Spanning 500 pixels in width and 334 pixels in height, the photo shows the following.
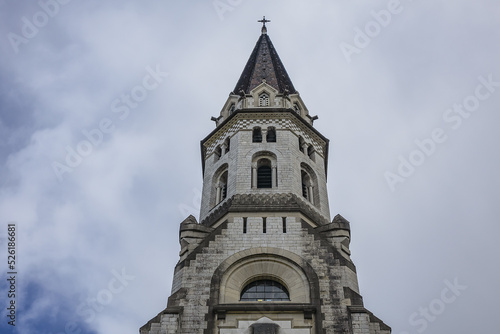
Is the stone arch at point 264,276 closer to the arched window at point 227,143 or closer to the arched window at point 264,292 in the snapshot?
the arched window at point 264,292

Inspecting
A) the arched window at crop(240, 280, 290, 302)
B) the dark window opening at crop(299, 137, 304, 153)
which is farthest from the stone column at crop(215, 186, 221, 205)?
the arched window at crop(240, 280, 290, 302)

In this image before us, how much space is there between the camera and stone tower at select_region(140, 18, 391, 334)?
86.6ft

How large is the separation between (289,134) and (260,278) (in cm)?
1178

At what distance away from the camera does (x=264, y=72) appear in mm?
46938

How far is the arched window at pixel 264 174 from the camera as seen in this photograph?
117ft

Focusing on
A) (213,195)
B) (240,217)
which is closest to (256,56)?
(213,195)

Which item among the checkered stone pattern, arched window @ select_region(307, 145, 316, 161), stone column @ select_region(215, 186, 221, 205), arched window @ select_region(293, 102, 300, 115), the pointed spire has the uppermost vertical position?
the pointed spire

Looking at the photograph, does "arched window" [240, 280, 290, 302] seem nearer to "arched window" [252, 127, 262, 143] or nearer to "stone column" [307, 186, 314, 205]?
"stone column" [307, 186, 314, 205]

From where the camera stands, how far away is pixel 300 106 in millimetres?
43250

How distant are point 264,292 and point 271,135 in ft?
41.5

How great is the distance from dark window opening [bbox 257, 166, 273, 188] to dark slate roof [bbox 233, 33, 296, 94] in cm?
825

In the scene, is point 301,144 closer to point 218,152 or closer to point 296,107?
point 296,107

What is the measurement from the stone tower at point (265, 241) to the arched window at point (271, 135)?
6 cm

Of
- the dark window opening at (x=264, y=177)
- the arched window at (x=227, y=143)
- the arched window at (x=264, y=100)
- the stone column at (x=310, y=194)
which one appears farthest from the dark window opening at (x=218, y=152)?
the stone column at (x=310, y=194)
